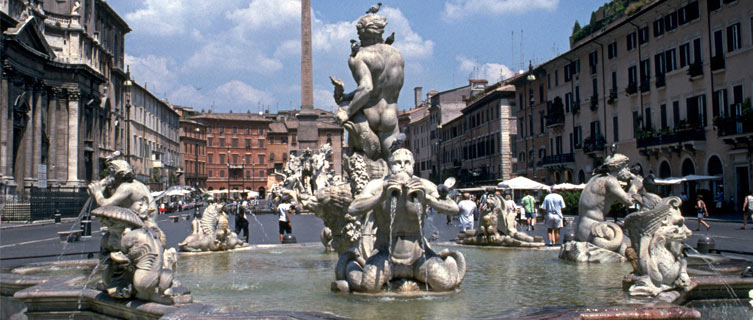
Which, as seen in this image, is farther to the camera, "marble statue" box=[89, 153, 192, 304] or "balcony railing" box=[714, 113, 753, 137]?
"balcony railing" box=[714, 113, 753, 137]

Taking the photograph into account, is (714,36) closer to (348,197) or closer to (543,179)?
(543,179)

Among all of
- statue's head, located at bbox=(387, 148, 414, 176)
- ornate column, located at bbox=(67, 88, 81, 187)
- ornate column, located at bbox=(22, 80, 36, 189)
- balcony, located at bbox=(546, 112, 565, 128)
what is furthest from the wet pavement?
balcony, located at bbox=(546, 112, 565, 128)

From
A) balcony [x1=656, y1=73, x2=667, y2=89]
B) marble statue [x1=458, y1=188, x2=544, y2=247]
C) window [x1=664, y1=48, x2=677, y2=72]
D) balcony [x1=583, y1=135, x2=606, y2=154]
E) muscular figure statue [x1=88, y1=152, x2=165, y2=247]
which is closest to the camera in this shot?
muscular figure statue [x1=88, y1=152, x2=165, y2=247]

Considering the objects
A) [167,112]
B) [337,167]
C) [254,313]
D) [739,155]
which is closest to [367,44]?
[254,313]

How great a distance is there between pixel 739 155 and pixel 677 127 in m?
5.19

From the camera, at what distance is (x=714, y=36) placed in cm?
3378

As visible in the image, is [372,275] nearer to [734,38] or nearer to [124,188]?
[124,188]

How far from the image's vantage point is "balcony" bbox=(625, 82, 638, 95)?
41.5m

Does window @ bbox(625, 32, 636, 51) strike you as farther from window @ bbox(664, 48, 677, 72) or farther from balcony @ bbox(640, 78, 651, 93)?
window @ bbox(664, 48, 677, 72)

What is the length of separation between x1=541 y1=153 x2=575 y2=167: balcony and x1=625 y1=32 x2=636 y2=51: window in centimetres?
1034

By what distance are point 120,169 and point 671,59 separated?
1445 inches

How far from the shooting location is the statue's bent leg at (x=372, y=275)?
6191mm

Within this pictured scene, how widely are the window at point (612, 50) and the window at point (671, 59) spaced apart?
6.02 m

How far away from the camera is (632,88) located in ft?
137
